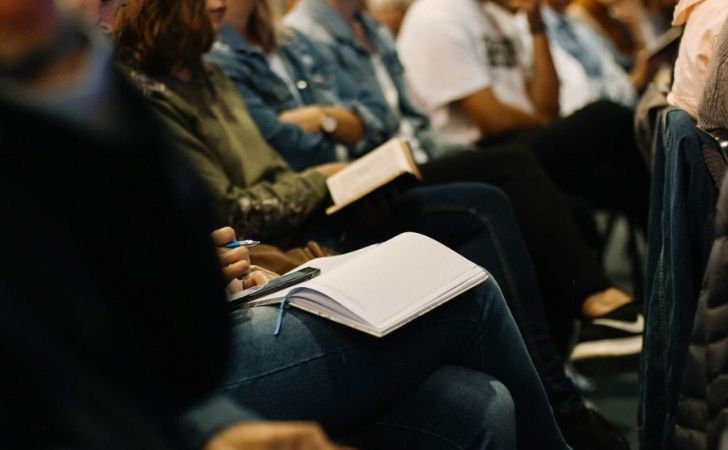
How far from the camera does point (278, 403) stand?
4.33 feet

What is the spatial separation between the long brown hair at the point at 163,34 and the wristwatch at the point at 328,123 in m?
0.46

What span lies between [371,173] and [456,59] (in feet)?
3.17

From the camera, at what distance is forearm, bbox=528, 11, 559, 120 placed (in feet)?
10.8

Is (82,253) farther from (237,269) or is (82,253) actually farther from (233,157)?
(233,157)

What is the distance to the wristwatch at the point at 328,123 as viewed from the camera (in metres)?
2.54

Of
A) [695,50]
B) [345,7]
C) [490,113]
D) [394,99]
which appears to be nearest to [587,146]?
[490,113]

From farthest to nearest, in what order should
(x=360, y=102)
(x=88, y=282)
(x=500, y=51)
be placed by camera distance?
(x=500, y=51) < (x=360, y=102) < (x=88, y=282)

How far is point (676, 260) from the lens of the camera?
1.65m

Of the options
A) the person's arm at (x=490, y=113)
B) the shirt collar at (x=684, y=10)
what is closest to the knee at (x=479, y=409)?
the shirt collar at (x=684, y=10)

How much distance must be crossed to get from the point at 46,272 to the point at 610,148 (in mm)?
2427

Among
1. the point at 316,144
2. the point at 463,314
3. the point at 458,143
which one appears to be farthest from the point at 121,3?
the point at 458,143

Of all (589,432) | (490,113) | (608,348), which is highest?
(490,113)

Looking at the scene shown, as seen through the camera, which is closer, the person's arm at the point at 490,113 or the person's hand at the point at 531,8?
the person's arm at the point at 490,113

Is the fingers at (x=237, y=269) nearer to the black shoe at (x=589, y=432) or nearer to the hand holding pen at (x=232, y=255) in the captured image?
the hand holding pen at (x=232, y=255)
